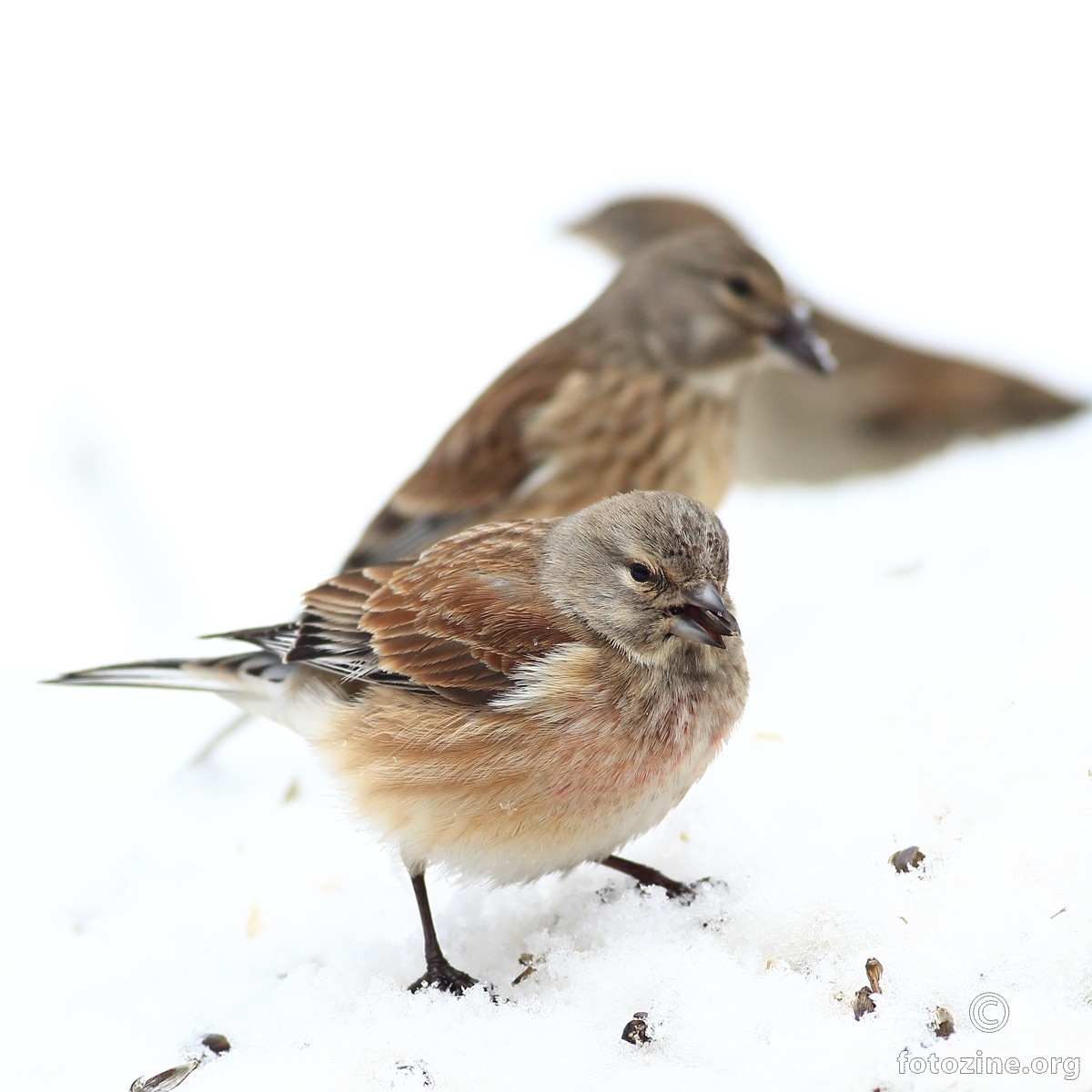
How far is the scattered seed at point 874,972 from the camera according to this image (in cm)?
276

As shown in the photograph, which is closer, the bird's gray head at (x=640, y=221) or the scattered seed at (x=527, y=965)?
the scattered seed at (x=527, y=965)

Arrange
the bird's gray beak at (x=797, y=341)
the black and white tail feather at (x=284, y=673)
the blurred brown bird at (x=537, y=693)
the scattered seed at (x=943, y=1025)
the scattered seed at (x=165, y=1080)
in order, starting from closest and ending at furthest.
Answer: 1. the scattered seed at (x=943, y=1025)
2. the scattered seed at (x=165, y=1080)
3. the blurred brown bird at (x=537, y=693)
4. the black and white tail feather at (x=284, y=673)
5. the bird's gray beak at (x=797, y=341)

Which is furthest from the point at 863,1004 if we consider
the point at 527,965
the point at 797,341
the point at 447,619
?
the point at 797,341

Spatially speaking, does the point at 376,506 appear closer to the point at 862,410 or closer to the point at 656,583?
the point at 862,410

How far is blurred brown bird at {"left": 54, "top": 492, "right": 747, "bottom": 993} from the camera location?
312 cm

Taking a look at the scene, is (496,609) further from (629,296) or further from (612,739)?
(629,296)

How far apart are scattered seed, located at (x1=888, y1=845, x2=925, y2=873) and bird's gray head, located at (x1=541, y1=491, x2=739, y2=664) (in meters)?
0.61

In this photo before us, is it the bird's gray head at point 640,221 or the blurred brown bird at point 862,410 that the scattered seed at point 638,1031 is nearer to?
the blurred brown bird at point 862,410

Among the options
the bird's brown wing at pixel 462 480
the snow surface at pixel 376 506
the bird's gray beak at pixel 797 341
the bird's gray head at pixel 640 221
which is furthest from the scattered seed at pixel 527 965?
the bird's gray head at pixel 640 221

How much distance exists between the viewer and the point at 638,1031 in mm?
2795

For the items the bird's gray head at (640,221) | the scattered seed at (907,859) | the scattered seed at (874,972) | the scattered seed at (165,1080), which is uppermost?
the bird's gray head at (640,221)

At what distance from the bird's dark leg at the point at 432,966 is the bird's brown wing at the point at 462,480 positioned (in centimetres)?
204

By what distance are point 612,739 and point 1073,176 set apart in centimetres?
904

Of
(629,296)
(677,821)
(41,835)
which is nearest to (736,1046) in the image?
(677,821)
